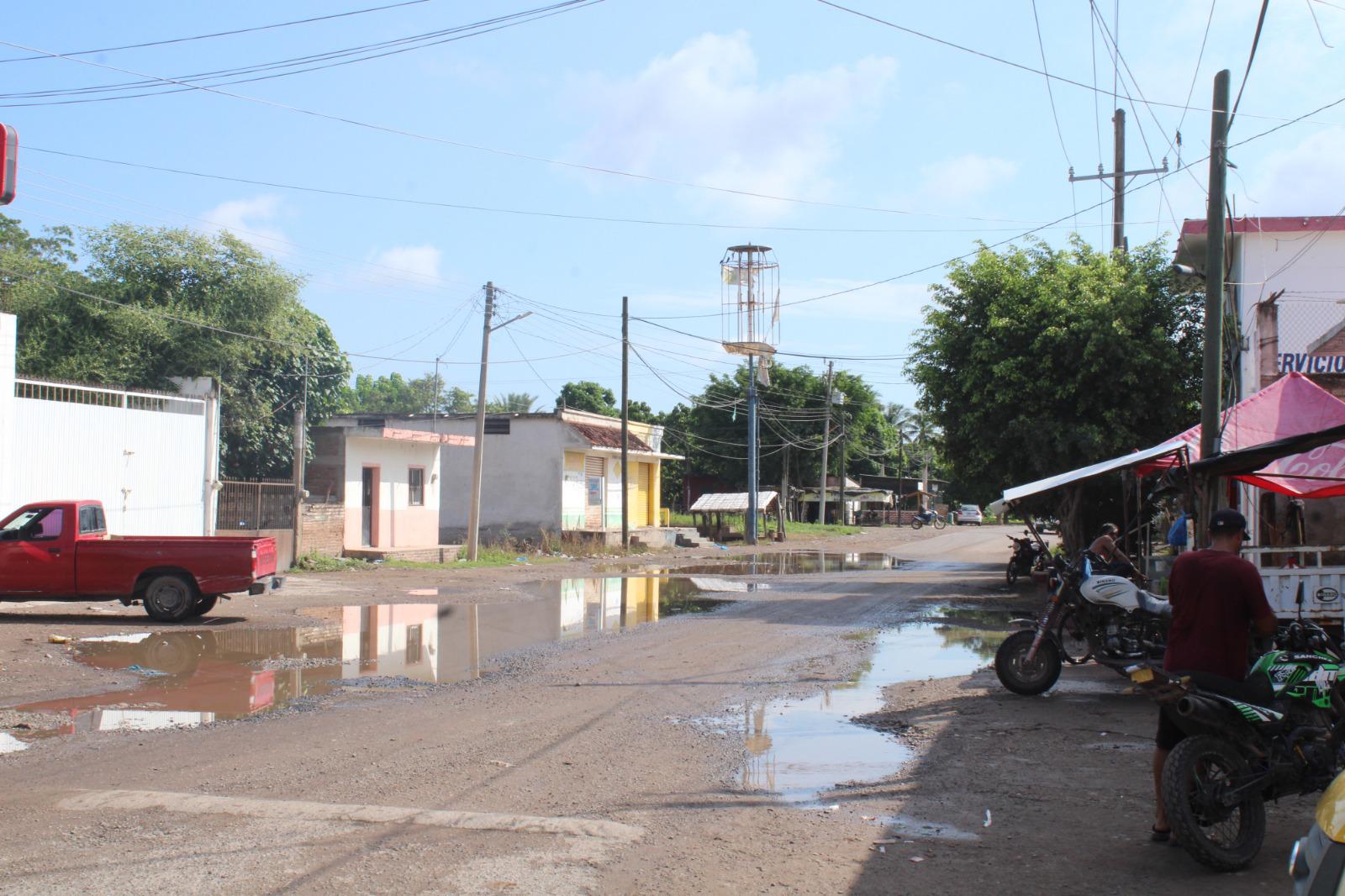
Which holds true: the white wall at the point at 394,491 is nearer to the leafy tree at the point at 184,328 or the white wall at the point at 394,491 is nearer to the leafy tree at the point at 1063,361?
the leafy tree at the point at 184,328

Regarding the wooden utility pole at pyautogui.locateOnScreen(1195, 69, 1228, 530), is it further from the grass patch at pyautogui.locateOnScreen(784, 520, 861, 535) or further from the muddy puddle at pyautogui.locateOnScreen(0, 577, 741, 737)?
the grass patch at pyautogui.locateOnScreen(784, 520, 861, 535)

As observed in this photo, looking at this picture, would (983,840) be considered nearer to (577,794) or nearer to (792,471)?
(577,794)

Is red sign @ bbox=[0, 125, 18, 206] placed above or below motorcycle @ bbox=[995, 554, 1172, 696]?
above

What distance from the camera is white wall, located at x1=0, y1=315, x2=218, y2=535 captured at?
1888 centimetres

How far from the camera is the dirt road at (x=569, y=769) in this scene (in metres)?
5.34

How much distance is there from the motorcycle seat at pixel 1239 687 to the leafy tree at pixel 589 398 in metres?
62.8

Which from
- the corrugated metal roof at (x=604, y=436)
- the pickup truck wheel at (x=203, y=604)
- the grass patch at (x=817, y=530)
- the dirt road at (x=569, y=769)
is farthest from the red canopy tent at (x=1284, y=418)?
the grass patch at (x=817, y=530)

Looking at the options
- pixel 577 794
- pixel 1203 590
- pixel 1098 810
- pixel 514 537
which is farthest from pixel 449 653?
pixel 514 537

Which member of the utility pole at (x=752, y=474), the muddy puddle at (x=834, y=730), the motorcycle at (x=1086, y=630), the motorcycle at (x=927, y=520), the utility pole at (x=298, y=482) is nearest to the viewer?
the muddy puddle at (x=834, y=730)

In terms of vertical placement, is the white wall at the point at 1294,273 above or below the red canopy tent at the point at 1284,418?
above

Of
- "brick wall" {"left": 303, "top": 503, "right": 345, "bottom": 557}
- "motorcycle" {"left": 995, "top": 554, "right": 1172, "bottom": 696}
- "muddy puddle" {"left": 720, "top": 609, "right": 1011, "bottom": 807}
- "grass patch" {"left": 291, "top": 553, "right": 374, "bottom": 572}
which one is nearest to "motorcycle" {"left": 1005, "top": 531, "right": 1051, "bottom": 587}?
"muddy puddle" {"left": 720, "top": 609, "right": 1011, "bottom": 807}

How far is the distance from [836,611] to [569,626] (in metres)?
5.12

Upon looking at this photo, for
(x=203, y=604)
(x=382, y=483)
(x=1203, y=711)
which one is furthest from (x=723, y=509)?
(x=1203, y=711)

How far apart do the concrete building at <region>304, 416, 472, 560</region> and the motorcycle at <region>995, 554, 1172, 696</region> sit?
21.3 metres
